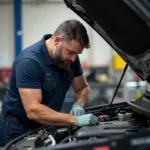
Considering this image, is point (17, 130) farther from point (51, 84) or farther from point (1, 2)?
point (1, 2)

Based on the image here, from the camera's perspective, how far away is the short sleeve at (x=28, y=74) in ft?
6.89

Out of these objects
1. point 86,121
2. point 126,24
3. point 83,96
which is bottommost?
point 83,96

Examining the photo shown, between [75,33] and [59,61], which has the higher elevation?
[75,33]

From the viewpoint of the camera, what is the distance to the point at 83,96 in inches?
102

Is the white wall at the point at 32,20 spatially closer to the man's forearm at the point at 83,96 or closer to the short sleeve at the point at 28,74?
the man's forearm at the point at 83,96

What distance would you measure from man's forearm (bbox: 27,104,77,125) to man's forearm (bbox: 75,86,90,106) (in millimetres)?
513

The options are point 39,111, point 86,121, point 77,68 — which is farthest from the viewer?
point 77,68

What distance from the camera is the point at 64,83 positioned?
2.37m

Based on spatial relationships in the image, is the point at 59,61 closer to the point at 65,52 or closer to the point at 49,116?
the point at 65,52

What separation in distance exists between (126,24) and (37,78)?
689mm

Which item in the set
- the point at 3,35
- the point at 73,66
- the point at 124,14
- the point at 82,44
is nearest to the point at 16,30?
the point at 3,35

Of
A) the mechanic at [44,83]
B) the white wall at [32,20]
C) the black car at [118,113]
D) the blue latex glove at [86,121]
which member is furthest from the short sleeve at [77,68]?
the white wall at [32,20]

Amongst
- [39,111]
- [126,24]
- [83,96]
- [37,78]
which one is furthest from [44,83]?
[126,24]

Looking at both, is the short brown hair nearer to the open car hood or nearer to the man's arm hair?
the open car hood
